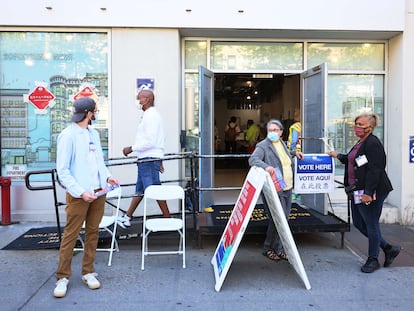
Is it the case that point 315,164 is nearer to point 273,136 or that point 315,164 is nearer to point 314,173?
point 314,173

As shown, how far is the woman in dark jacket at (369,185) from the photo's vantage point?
14.6 ft

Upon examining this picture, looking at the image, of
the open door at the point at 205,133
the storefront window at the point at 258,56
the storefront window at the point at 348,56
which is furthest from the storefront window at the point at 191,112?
the storefront window at the point at 348,56

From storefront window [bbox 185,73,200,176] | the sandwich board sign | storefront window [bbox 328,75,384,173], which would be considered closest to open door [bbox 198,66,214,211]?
storefront window [bbox 185,73,200,176]

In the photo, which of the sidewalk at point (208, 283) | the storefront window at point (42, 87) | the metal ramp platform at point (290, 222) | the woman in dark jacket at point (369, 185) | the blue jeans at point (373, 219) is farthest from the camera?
the storefront window at point (42, 87)

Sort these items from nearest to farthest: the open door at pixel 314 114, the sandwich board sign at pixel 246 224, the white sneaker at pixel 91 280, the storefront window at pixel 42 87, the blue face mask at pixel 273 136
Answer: the sandwich board sign at pixel 246 224 < the white sneaker at pixel 91 280 < the blue face mask at pixel 273 136 < the open door at pixel 314 114 < the storefront window at pixel 42 87

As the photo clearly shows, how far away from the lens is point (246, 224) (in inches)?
158

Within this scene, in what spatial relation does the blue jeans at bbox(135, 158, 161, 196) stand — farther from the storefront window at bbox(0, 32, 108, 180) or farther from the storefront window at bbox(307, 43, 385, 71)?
the storefront window at bbox(307, 43, 385, 71)

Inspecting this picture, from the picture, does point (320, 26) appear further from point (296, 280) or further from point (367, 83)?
point (296, 280)

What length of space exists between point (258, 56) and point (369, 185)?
3.66 metres

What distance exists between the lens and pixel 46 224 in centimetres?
664

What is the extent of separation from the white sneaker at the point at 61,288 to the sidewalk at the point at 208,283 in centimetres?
5

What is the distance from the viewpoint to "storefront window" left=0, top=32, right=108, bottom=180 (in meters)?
6.79

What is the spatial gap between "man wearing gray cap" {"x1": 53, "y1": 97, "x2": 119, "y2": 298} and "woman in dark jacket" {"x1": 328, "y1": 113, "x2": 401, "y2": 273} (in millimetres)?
2548

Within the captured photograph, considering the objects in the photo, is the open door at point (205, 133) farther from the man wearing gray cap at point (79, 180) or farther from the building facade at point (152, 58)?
the man wearing gray cap at point (79, 180)
